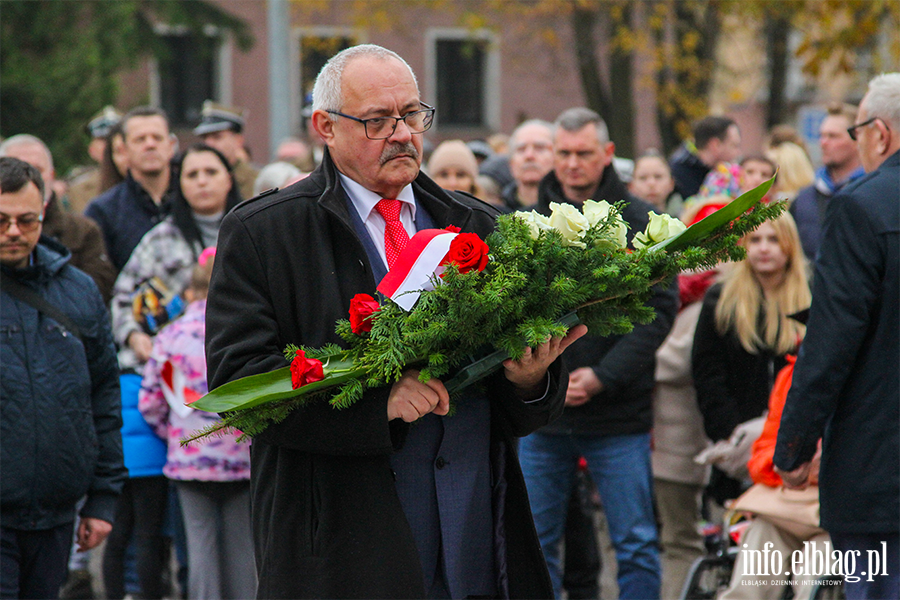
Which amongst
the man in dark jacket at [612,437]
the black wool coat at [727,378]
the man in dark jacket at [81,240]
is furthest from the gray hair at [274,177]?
the black wool coat at [727,378]

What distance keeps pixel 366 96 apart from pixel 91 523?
2.34 m

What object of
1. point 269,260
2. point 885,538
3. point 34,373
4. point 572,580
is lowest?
point 572,580

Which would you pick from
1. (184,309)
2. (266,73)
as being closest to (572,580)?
(184,309)

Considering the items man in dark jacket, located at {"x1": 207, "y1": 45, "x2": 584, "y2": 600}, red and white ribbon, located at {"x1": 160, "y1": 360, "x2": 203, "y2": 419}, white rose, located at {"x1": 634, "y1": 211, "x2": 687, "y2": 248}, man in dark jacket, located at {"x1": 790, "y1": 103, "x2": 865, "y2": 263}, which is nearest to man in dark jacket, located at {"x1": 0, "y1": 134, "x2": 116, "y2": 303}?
red and white ribbon, located at {"x1": 160, "y1": 360, "x2": 203, "y2": 419}

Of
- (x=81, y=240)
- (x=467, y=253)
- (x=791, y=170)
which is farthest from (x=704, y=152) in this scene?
(x=467, y=253)

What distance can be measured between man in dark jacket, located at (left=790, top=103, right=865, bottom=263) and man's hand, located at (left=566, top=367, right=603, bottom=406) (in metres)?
2.89

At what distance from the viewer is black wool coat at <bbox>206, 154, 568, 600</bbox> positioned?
3.03 m

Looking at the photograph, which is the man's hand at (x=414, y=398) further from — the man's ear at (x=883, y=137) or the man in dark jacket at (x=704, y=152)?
the man in dark jacket at (x=704, y=152)

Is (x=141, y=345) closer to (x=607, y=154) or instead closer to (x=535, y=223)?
(x=607, y=154)

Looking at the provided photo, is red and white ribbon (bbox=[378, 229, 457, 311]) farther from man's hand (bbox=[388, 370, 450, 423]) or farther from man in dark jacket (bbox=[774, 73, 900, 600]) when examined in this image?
man in dark jacket (bbox=[774, 73, 900, 600])

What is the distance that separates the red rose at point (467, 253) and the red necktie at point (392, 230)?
0.40m

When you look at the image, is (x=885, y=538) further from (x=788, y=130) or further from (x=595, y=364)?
(x=788, y=130)

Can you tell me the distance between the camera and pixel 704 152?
10078 mm

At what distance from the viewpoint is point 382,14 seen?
18953 mm
